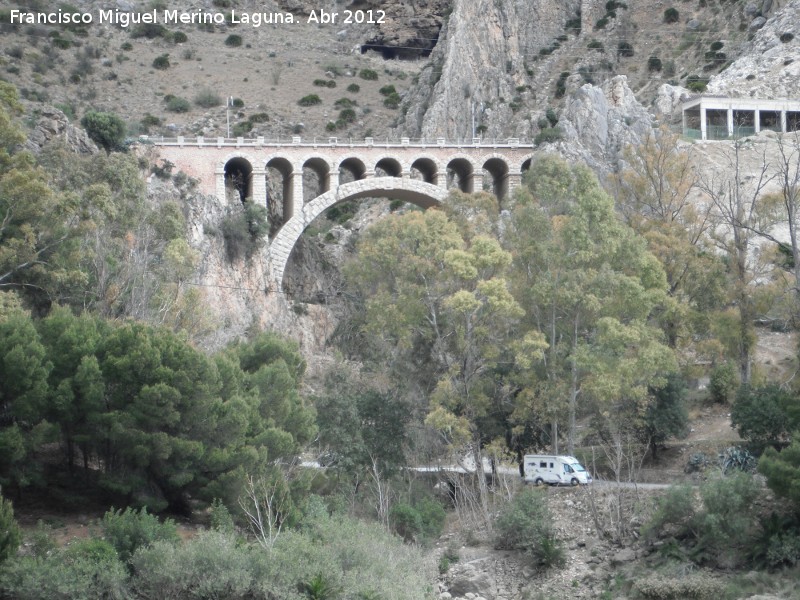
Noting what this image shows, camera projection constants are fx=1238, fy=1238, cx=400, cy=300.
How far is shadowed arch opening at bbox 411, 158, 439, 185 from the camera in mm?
61312

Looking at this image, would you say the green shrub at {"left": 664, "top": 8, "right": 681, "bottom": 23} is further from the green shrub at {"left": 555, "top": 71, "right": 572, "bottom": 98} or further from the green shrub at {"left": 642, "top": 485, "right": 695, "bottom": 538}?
the green shrub at {"left": 642, "top": 485, "right": 695, "bottom": 538}

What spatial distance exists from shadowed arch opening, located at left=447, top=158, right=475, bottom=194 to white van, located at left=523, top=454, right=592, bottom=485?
85.4 feet

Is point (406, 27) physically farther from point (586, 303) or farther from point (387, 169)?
point (586, 303)

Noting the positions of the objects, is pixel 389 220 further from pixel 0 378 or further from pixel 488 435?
pixel 0 378

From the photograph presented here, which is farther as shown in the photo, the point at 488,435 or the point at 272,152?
the point at 272,152

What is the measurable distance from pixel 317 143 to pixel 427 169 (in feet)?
20.6

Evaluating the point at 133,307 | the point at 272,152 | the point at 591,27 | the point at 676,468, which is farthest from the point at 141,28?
the point at 676,468

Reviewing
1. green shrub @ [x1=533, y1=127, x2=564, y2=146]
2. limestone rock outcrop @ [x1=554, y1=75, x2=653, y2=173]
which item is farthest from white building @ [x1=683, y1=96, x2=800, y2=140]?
green shrub @ [x1=533, y1=127, x2=564, y2=146]

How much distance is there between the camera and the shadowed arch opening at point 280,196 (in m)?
59.1

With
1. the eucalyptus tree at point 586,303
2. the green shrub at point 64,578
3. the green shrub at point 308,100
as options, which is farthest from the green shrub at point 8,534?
the green shrub at point 308,100

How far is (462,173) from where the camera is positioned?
2498 inches

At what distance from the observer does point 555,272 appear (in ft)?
128

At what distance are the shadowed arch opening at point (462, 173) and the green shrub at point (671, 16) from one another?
29.2 m

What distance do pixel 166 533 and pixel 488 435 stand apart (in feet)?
45.2
